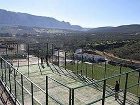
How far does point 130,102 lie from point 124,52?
33575mm

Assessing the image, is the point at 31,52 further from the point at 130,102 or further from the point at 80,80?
the point at 130,102

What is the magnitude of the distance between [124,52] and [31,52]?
65.0 feet

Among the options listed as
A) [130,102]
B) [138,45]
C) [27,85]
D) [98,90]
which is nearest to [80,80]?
[98,90]

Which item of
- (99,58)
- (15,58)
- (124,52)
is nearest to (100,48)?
(124,52)

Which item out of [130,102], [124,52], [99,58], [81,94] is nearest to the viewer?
[130,102]

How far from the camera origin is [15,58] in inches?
1294

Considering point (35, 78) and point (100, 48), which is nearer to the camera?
point (35, 78)

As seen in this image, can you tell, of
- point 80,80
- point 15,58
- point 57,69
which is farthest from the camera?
point 15,58

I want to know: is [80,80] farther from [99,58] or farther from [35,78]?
[99,58]

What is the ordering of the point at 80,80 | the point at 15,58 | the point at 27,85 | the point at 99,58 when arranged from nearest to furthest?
the point at 27,85, the point at 80,80, the point at 15,58, the point at 99,58

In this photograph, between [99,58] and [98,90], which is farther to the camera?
[99,58]

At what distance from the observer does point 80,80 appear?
73.7 feet

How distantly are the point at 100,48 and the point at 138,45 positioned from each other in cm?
870

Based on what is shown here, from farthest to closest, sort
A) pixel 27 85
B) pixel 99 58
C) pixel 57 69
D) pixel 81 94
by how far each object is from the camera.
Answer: pixel 99 58 → pixel 57 69 → pixel 27 85 → pixel 81 94
